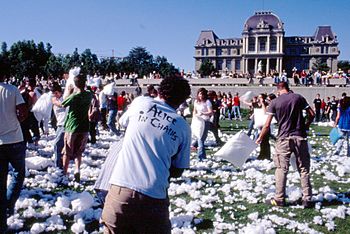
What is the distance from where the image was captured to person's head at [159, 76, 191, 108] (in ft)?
10.8

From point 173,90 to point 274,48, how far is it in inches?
4603

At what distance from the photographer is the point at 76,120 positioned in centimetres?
748

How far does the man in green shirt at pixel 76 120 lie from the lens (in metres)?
7.38

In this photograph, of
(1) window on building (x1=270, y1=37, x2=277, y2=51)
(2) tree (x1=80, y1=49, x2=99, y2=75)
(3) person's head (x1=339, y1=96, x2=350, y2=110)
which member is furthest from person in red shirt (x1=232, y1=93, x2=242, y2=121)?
(1) window on building (x1=270, y1=37, x2=277, y2=51)

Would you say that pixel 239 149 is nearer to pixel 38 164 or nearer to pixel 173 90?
pixel 38 164

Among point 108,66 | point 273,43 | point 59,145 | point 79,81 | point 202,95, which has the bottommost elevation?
point 59,145

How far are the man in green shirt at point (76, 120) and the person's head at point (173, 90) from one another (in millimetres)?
4248

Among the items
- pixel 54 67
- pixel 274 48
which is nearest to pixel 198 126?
pixel 54 67

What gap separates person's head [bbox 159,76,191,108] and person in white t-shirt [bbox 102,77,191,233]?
69mm

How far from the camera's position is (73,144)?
7629 mm

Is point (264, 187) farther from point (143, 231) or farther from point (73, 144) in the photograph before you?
point (143, 231)

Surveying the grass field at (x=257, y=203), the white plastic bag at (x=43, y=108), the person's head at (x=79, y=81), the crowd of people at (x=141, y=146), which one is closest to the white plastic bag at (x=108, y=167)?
the crowd of people at (x=141, y=146)

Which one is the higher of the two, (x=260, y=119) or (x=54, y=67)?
(x=54, y=67)

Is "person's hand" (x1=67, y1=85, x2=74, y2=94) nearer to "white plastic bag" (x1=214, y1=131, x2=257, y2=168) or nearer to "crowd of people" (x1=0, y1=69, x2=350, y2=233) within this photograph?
"crowd of people" (x1=0, y1=69, x2=350, y2=233)
